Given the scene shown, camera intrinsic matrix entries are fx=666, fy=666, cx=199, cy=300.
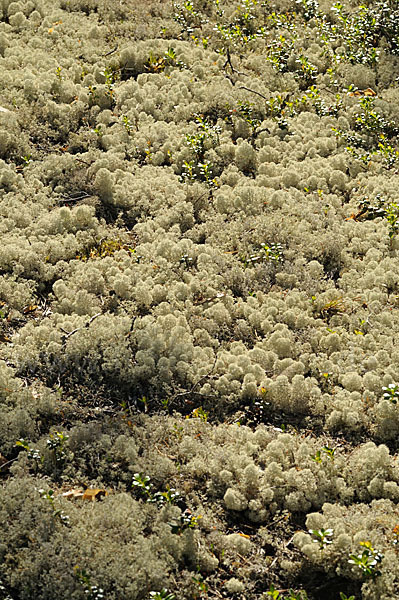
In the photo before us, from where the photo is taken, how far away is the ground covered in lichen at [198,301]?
3758mm

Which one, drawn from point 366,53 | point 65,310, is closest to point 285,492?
point 65,310

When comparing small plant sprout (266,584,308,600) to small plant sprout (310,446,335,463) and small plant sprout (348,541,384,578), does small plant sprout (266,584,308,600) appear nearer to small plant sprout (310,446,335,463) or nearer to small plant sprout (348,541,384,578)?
small plant sprout (348,541,384,578)

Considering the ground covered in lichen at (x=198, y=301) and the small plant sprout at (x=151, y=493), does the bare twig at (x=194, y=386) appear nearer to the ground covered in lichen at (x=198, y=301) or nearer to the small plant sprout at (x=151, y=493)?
the ground covered in lichen at (x=198, y=301)

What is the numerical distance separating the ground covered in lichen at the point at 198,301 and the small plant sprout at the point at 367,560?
0.01 m

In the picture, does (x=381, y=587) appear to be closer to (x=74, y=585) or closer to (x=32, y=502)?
(x=74, y=585)

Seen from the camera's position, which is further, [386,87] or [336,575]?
[386,87]

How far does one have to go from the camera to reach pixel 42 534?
3.69 m

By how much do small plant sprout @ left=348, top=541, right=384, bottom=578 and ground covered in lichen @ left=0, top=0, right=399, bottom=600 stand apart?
0.04ft

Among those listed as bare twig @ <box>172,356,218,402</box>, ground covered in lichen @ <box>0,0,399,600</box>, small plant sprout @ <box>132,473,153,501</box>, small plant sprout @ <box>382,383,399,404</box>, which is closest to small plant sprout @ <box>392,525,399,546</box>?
ground covered in lichen @ <box>0,0,399,600</box>

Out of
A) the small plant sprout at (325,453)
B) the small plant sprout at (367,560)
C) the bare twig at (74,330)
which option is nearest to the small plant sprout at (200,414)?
the small plant sprout at (325,453)

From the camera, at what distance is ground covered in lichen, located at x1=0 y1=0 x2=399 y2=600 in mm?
3758

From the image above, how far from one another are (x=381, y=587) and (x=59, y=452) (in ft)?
6.69

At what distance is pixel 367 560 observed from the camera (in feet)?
11.7

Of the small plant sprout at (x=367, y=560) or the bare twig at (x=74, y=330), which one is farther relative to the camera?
the bare twig at (x=74, y=330)
